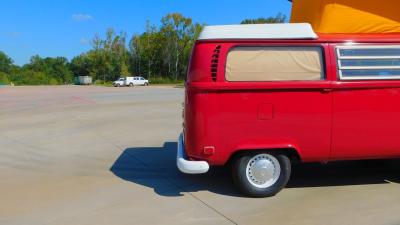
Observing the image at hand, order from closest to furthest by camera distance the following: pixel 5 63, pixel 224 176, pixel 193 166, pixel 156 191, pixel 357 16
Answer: pixel 193 166 → pixel 357 16 → pixel 156 191 → pixel 224 176 → pixel 5 63

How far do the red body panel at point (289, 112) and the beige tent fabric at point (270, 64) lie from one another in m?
0.08

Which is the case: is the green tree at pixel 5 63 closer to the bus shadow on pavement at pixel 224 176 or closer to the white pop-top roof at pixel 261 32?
the bus shadow on pavement at pixel 224 176

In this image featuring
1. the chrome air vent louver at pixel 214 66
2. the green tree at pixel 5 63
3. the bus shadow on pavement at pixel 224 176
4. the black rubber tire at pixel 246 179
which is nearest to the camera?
the chrome air vent louver at pixel 214 66

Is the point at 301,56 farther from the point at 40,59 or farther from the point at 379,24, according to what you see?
the point at 40,59

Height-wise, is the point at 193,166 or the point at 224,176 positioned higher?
the point at 193,166

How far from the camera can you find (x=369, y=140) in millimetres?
5715

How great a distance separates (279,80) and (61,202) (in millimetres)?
3272

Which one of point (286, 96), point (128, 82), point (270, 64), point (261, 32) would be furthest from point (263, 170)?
point (128, 82)

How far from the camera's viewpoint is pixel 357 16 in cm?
604

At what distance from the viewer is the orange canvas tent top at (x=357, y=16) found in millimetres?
5941

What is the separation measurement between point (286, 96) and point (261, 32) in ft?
2.84

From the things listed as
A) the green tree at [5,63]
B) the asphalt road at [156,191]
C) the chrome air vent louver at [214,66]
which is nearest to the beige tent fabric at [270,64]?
the chrome air vent louver at [214,66]

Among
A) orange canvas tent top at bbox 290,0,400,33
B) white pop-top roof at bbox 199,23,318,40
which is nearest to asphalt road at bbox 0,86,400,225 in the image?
A: white pop-top roof at bbox 199,23,318,40

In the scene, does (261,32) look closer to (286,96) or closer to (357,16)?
(286,96)
